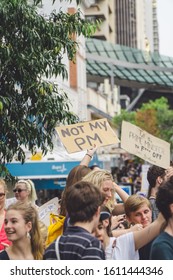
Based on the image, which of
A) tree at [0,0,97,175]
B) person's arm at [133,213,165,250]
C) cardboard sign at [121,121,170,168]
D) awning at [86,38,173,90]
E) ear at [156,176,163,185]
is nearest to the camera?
person's arm at [133,213,165,250]

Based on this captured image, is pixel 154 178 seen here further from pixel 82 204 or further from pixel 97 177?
pixel 82 204

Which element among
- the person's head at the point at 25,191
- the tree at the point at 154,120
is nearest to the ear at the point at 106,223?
the person's head at the point at 25,191

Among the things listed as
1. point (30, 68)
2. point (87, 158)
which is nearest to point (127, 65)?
point (30, 68)

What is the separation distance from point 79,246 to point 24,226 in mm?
701

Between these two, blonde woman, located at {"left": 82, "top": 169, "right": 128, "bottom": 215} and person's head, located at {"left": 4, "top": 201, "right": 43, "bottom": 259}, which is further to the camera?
blonde woman, located at {"left": 82, "top": 169, "right": 128, "bottom": 215}

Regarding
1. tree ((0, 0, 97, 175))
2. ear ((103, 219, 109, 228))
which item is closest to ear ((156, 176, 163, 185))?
ear ((103, 219, 109, 228))

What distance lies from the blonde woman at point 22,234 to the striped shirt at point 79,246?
1.86 feet

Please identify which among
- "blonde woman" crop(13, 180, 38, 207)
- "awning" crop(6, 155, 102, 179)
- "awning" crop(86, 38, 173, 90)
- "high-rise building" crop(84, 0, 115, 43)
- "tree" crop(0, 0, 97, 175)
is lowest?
"awning" crop(6, 155, 102, 179)

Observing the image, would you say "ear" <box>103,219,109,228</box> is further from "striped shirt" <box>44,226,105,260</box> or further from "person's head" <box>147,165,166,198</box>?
"person's head" <box>147,165,166,198</box>

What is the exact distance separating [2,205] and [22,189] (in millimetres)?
1466

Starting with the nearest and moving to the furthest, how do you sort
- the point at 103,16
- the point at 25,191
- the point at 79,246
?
the point at 79,246 < the point at 25,191 < the point at 103,16

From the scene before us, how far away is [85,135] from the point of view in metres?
8.14

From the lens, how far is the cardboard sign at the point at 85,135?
7953 mm

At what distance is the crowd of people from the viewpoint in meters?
3.96
